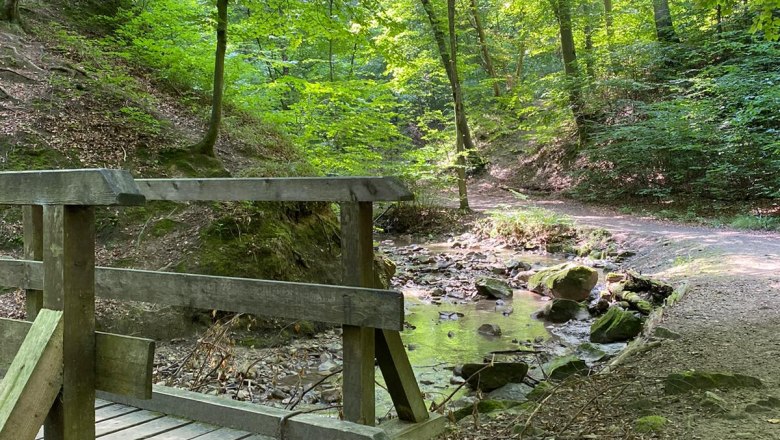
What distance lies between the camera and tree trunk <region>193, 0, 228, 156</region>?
30.9ft

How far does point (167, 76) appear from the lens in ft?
42.9

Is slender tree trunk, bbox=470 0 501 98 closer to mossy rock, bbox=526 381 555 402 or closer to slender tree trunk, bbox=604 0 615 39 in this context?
slender tree trunk, bbox=604 0 615 39

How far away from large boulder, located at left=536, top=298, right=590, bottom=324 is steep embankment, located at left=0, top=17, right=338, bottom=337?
3.82 meters

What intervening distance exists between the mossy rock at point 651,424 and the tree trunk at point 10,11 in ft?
43.9

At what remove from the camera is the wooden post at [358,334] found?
11.4ft

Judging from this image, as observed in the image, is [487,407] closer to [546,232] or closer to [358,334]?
[358,334]

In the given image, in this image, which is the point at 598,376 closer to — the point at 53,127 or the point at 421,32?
the point at 53,127

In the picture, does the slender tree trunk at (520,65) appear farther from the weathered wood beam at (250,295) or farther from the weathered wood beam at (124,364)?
the weathered wood beam at (124,364)

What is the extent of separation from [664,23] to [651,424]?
70.8ft

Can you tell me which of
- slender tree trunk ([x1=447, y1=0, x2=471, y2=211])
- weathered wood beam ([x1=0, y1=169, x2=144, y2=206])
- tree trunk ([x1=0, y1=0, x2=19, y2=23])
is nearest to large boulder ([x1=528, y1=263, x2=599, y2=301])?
slender tree trunk ([x1=447, y1=0, x2=471, y2=211])

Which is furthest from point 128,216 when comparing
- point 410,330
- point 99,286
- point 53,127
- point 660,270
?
point 660,270

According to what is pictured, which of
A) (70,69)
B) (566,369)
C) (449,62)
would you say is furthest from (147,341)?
(449,62)

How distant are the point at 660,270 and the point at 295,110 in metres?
9.23

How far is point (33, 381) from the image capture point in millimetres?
1936
